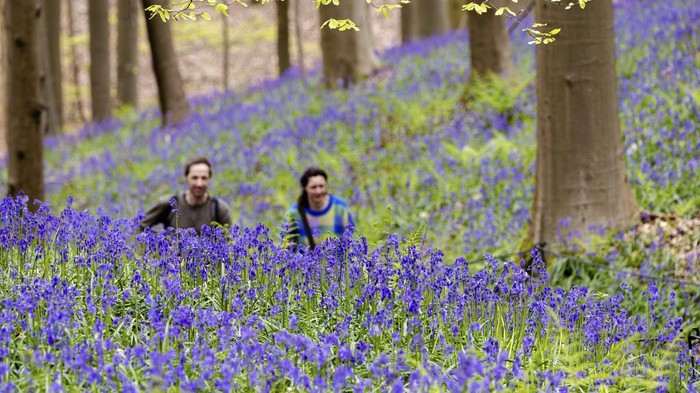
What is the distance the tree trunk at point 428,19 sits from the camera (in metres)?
20.8

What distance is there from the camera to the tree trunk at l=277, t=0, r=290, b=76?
17875 mm

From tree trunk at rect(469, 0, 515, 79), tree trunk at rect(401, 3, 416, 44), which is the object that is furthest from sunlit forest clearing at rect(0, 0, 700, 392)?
tree trunk at rect(401, 3, 416, 44)

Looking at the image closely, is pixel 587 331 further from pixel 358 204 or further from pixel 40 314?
pixel 358 204

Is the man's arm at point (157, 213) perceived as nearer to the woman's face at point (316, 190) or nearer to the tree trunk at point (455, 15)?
the woman's face at point (316, 190)

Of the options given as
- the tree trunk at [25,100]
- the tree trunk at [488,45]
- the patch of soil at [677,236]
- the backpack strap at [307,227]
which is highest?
the tree trunk at [488,45]

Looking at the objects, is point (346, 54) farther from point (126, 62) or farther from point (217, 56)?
point (217, 56)

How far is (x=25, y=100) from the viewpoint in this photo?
27.8ft

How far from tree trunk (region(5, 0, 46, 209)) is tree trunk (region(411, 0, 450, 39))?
13.4 meters

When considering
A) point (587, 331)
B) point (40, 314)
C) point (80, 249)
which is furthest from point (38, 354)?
point (587, 331)

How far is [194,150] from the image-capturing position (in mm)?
12961

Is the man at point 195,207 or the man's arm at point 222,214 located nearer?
the man at point 195,207

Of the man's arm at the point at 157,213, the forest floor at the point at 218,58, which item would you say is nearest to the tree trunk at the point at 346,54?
the man's arm at the point at 157,213

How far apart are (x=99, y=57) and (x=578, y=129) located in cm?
1484

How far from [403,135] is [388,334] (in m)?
7.64
